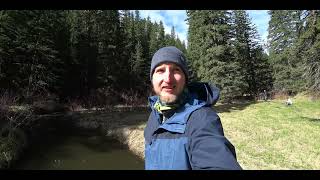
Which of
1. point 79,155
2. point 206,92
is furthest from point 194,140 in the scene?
point 79,155

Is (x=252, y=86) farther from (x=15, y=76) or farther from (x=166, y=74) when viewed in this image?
(x=166, y=74)

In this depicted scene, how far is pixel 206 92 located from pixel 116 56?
5485cm

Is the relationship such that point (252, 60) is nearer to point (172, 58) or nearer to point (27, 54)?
point (27, 54)

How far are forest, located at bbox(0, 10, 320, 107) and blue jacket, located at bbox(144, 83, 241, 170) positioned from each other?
20.4m

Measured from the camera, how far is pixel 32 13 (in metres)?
39.0

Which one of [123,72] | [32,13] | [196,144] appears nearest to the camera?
[196,144]

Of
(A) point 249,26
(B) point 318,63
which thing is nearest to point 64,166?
(B) point 318,63

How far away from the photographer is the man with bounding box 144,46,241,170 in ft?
5.78

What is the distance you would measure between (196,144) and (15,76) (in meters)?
39.6

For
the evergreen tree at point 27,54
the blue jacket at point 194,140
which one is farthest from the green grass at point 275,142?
the evergreen tree at point 27,54

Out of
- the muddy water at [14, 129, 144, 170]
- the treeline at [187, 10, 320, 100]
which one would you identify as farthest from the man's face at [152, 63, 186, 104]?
the treeline at [187, 10, 320, 100]

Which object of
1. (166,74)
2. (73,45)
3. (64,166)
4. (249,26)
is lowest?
(64,166)

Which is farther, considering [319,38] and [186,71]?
[319,38]
